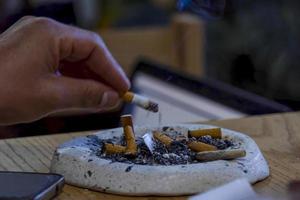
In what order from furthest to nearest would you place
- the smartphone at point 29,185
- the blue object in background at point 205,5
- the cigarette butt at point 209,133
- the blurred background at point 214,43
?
the blurred background at point 214,43 < the blue object in background at point 205,5 < the cigarette butt at point 209,133 < the smartphone at point 29,185

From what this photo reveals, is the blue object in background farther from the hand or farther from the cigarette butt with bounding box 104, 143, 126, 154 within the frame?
the cigarette butt with bounding box 104, 143, 126, 154

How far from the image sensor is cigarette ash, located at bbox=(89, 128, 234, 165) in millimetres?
681

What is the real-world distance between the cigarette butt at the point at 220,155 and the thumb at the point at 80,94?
16cm

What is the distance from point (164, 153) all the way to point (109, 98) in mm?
130

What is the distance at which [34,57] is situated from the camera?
0.76m

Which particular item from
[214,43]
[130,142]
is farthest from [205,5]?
[214,43]

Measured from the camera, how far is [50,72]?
0.78 metres

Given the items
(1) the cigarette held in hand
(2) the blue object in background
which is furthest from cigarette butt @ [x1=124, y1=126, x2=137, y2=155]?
(2) the blue object in background

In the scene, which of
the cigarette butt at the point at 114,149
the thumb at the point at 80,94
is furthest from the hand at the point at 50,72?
the cigarette butt at the point at 114,149

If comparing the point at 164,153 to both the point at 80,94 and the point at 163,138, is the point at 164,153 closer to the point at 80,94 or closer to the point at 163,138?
the point at 163,138

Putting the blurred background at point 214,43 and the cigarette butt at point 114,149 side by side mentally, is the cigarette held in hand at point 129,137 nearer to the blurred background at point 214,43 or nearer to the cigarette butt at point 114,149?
the cigarette butt at point 114,149

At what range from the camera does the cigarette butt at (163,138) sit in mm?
715

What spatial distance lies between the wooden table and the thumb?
0.05 meters

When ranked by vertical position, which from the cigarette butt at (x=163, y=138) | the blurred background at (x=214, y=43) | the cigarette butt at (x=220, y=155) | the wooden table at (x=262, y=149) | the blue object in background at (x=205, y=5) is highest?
the blue object in background at (x=205, y=5)
